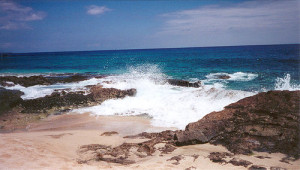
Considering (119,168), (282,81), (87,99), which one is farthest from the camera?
(282,81)

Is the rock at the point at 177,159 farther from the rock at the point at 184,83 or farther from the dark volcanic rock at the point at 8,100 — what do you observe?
the rock at the point at 184,83

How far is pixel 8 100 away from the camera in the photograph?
13125 mm

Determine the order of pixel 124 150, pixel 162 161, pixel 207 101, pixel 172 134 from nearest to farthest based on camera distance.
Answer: pixel 162 161 < pixel 124 150 < pixel 172 134 < pixel 207 101

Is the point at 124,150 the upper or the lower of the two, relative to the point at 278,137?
lower

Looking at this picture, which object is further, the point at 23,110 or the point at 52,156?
the point at 23,110

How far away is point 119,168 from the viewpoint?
5035mm

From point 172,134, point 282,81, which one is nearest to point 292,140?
point 172,134

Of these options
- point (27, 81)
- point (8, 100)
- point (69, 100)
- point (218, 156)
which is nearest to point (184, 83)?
point (69, 100)

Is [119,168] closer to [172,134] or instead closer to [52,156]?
→ [52,156]

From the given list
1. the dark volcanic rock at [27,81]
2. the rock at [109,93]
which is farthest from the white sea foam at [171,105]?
the dark volcanic rock at [27,81]

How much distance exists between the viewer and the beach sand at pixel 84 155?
199 inches

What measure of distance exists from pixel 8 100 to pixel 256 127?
13.9 metres

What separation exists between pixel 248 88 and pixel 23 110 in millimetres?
16164

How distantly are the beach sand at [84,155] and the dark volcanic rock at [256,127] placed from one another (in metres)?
0.26
